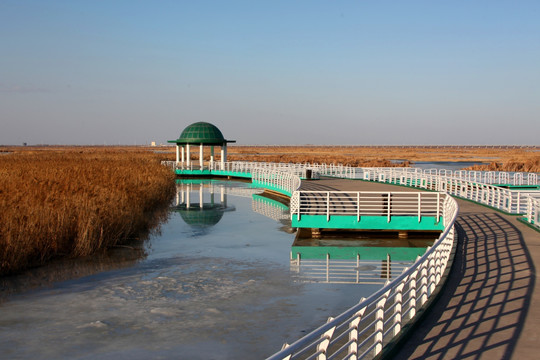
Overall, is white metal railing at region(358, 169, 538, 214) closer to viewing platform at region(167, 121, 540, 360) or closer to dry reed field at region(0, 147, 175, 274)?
viewing platform at region(167, 121, 540, 360)

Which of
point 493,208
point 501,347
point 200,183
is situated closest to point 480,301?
point 501,347

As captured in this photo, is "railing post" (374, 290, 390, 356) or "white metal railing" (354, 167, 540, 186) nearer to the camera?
"railing post" (374, 290, 390, 356)

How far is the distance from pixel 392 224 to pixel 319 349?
54.5ft

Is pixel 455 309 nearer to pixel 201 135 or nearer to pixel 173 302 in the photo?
pixel 173 302

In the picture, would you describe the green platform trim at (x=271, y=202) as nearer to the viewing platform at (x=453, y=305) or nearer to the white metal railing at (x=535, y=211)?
the viewing platform at (x=453, y=305)

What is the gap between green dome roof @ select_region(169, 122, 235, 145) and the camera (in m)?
53.6

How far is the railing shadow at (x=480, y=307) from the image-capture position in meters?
7.25

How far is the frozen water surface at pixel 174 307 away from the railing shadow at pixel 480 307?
2404mm

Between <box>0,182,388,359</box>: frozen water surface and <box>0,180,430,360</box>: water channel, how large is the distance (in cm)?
2

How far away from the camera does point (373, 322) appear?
704 cm

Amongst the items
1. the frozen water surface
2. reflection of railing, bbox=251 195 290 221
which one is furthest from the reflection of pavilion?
the frozen water surface

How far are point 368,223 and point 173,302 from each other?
11204 millimetres

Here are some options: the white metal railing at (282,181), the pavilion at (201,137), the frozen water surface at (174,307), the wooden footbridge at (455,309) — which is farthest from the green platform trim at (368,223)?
the pavilion at (201,137)

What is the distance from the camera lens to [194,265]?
15.8 meters
